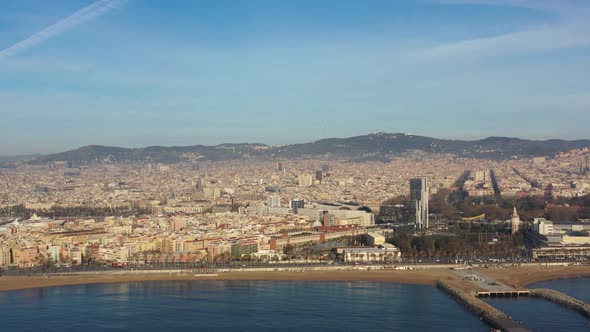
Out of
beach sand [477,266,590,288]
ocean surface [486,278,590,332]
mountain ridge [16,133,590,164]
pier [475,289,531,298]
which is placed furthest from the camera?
mountain ridge [16,133,590,164]

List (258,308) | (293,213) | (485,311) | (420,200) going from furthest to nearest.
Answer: (293,213), (420,200), (258,308), (485,311)

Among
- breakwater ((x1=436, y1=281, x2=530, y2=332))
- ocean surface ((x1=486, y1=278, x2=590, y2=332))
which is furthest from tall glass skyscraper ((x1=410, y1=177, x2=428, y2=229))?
breakwater ((x1=436, y1=281, x2=530, y2=332))

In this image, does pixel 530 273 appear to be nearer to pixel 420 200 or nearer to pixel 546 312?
pixel 546 312

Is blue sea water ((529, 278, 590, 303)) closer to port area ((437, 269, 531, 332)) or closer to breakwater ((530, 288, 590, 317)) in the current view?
breakwater ((530, 288, 590, 317))

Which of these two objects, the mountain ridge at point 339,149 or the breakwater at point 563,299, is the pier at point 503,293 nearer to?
the breakwater at point 563,299

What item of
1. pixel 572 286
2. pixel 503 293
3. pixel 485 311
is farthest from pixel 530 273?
pixel 485 311

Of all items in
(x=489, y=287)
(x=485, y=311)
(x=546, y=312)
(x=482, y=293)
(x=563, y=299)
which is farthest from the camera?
(x=489, y=287)
